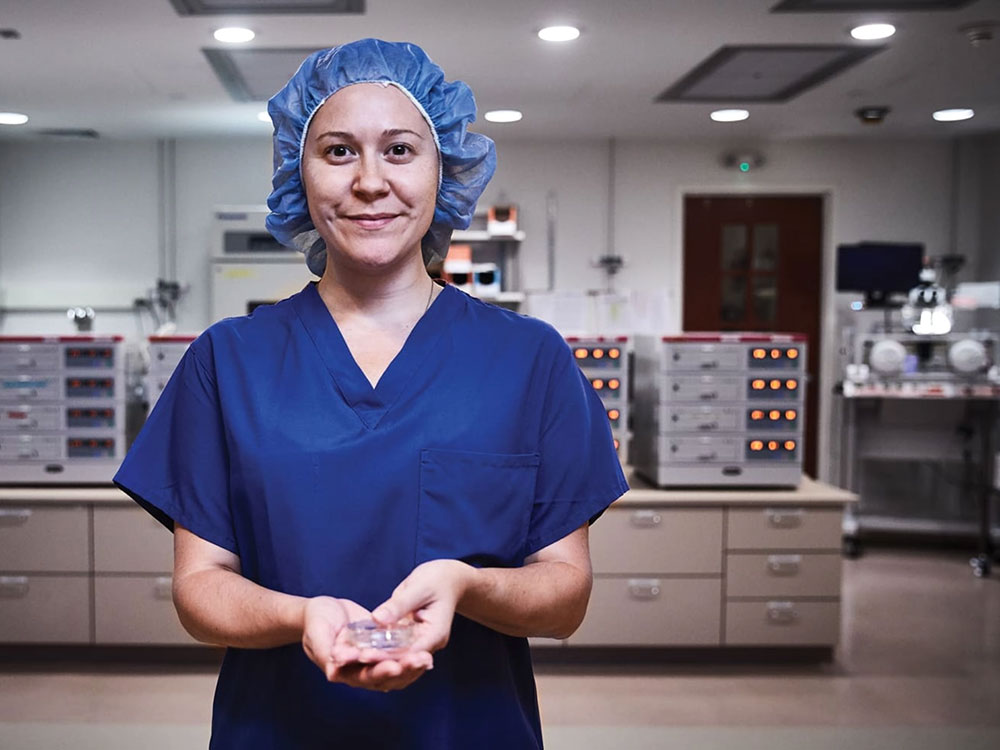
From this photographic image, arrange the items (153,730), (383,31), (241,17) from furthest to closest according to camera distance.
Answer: (383,31) → (241,17) → (153,730)

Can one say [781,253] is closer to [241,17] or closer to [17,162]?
[241,17]

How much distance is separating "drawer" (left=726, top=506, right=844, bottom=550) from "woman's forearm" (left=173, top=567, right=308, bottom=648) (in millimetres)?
2740

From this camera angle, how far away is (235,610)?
0.93 meters

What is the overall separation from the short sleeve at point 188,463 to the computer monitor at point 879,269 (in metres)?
5.25

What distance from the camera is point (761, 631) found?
3488 millimetres

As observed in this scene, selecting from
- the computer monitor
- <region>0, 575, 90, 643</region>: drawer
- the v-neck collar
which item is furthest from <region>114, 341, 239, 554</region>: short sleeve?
the computer monitor

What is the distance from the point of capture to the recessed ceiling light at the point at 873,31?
361cm

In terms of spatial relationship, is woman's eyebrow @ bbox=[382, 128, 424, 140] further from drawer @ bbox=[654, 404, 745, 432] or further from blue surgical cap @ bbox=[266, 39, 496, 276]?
drawer @ bbox=[654, 404, 745, 432]

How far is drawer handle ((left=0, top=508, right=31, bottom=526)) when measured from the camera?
337 cm

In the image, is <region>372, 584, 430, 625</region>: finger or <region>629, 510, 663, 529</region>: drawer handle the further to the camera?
<region>629, 510, 663, 529</region>: drawer handle

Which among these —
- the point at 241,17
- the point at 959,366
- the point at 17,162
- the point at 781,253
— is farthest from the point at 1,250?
the point at 959,366

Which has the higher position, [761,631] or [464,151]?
[464,151]

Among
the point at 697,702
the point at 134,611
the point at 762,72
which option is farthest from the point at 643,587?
the point at 762,72

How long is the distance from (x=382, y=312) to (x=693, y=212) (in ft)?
17.7
